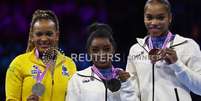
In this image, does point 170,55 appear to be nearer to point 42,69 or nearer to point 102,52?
point 102,52

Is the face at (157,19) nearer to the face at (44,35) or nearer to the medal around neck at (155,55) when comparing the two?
the medal around neck at (155,55)

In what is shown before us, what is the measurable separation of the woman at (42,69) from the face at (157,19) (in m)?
0.48

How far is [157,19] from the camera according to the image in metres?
2.03

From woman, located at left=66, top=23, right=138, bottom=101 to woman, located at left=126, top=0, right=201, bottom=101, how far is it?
0.39ft

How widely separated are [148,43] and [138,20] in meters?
1.62

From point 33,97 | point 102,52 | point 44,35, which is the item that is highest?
point 44,35

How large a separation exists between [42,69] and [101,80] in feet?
1.06

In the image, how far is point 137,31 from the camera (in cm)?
365

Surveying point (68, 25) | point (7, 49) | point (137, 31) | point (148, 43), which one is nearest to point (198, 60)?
point (148, 43)

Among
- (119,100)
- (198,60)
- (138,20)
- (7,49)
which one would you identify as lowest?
(119,100)

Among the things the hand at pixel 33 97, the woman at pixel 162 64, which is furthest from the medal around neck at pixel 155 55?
the hand at pixel 33 97

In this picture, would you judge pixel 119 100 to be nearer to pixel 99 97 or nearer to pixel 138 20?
pixel 99 97

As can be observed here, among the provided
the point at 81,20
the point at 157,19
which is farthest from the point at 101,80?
the point at 81,20

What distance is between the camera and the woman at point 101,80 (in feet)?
6.37
